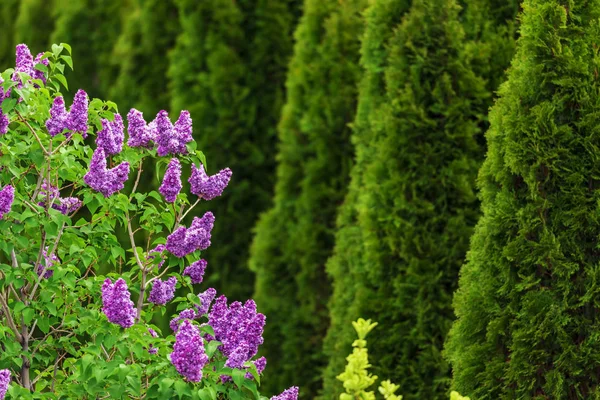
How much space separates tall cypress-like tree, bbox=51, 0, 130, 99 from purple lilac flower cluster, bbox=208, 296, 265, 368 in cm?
1009

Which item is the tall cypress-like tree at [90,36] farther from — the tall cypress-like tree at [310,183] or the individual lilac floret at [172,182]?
the individual lilac floret at [172,182]

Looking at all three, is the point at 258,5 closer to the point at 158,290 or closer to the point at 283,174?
the point at 283,174

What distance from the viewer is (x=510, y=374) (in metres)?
4.53

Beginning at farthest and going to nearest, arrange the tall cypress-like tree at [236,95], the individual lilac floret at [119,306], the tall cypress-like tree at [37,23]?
the tall cypress-like tree at [37,23] → the tall cypress-like tree at [236,95] → the individual lilac floret at [119,306]

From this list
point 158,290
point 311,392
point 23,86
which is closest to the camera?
point 23,86

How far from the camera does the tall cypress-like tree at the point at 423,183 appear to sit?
6637 millimetres

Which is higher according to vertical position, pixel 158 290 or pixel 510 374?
pixel 158 290

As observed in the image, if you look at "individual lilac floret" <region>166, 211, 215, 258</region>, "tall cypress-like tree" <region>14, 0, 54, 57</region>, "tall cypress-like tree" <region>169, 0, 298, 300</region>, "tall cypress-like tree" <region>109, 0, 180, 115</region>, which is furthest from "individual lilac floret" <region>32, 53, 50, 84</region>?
"tall cypress-like tree" <region>14, 0, 54, 57</region>

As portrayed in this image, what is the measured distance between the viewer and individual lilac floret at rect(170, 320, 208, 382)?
3686 millimetres

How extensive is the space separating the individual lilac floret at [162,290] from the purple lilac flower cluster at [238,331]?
29 cm

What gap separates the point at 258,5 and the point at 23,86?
738 cm

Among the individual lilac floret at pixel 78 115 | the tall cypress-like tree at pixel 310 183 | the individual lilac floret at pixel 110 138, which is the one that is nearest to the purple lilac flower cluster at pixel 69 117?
the individual lilac floret at pixel 78 115

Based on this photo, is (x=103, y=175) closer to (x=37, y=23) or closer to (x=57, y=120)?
(x=57, y=120)

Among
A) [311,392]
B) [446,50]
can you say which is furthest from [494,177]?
[311,392]
